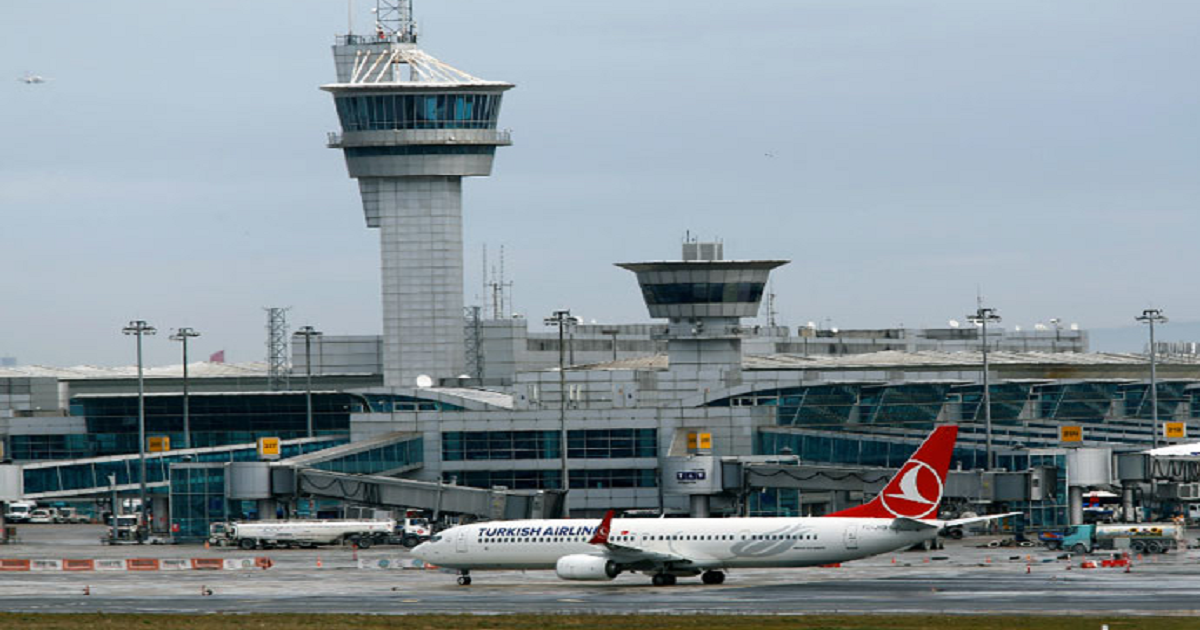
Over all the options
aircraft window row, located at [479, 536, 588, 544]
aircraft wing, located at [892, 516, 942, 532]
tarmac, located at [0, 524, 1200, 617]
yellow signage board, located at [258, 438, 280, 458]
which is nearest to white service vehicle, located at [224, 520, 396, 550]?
yellow signage board, located at [258, 438, 280, 458]

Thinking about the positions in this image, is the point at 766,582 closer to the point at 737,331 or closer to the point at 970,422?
the point at 970,422

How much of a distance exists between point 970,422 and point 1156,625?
94.7m

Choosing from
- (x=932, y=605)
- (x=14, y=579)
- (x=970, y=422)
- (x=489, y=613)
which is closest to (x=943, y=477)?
(x=932, y=605)

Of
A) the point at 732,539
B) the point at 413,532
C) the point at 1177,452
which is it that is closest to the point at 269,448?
the point at 413,532

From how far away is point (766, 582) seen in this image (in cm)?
10162

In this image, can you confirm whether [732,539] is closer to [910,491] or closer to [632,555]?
[632,555]

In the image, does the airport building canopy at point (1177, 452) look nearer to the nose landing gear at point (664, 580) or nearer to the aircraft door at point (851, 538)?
the aircraft door at point (851, 538)

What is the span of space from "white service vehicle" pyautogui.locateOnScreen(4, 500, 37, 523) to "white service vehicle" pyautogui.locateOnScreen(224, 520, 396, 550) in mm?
48136

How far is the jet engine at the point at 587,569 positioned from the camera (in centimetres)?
9981

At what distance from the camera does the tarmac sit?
3356 inches

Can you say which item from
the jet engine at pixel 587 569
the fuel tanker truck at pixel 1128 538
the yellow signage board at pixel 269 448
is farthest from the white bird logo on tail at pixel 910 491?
the yellow signage board at pixel 269 448

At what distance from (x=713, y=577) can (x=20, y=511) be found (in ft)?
348

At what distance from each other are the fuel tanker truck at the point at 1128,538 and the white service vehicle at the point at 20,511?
4098 inches

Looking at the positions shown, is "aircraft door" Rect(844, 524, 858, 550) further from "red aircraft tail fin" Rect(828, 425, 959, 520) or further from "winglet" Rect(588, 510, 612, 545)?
"winglet" Rect(588, 510, 612, 545)
